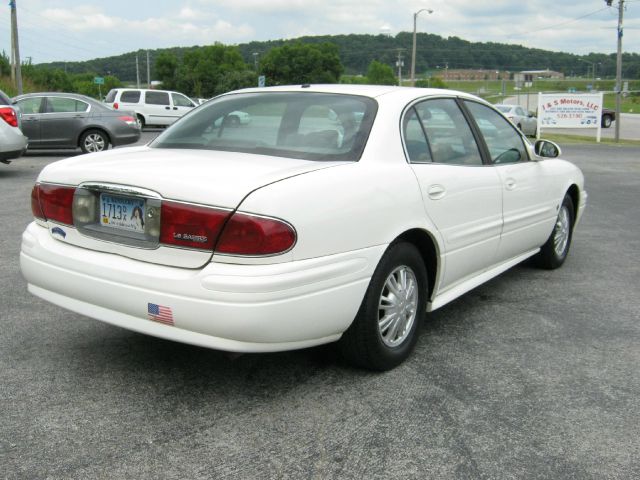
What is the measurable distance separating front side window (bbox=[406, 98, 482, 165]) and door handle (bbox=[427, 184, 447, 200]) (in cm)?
21

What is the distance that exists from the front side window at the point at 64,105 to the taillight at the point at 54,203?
1291 centimetres

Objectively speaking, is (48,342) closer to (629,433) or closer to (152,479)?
(152,479)

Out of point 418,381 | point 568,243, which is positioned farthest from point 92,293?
point 568,243

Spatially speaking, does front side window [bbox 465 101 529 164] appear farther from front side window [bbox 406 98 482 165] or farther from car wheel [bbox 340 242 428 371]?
car wheel [bbox 340 242 428 371]

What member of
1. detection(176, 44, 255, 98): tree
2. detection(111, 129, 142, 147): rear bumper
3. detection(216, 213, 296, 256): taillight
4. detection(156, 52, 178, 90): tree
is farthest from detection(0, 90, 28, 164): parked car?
detection(156, 52, 178, 90): tree

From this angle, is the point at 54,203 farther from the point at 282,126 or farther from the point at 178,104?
the point at 178,104

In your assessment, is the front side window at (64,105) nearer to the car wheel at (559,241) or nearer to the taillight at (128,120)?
the taillight at (128,120)

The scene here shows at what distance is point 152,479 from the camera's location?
2.55 metres

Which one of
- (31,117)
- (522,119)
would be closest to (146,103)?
(31,117)

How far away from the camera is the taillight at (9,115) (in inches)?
445

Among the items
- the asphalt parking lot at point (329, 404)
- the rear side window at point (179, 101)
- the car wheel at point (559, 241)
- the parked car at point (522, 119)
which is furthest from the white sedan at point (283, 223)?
the parked car at point (522, 119)

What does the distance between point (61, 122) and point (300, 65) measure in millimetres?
80333


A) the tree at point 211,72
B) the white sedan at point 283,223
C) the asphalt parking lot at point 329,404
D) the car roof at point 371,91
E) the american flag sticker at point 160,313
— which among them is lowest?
the asphalt parking lot at point 329,404

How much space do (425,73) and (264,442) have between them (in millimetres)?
104146
